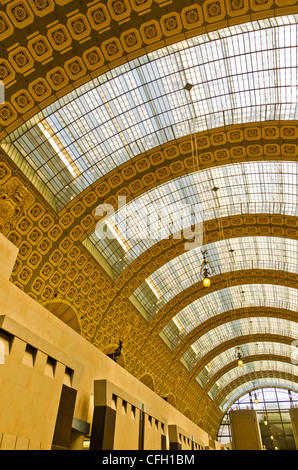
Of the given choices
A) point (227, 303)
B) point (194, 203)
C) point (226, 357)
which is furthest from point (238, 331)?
point (194, 203)

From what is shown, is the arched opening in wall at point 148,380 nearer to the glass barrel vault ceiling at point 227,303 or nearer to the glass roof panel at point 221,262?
the glass barrel vault ceiling at point 227,303

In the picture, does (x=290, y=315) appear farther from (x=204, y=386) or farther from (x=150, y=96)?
(x=150, y=96)

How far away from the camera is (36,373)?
589cm

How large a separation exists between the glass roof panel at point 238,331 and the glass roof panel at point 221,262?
463 inches

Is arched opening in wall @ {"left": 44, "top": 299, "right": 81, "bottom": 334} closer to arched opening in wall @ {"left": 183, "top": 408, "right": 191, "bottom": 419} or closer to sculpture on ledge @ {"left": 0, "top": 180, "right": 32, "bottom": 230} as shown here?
sculpture on ledge @ {"left": 0, "top": 180, "right": 32, "bottom": 230}

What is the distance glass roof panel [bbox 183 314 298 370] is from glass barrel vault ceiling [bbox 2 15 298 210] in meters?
28.1

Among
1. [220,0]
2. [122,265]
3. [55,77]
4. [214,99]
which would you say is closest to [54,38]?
[55,77]

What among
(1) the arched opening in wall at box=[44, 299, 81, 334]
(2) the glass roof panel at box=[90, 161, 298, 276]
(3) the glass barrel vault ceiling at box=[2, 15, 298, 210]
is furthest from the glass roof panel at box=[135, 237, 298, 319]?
(3) the glass barrel vault ceiling at box=[2, 15, 298, 210]

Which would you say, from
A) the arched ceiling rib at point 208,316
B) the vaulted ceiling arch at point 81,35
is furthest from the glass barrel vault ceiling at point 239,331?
the vaulted ceiling arch at point 81,35

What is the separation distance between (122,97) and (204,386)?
132ft

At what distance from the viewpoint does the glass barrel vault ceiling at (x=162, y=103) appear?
1636 centimetres

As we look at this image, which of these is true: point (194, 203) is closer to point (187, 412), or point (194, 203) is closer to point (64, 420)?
point (64, 420)
